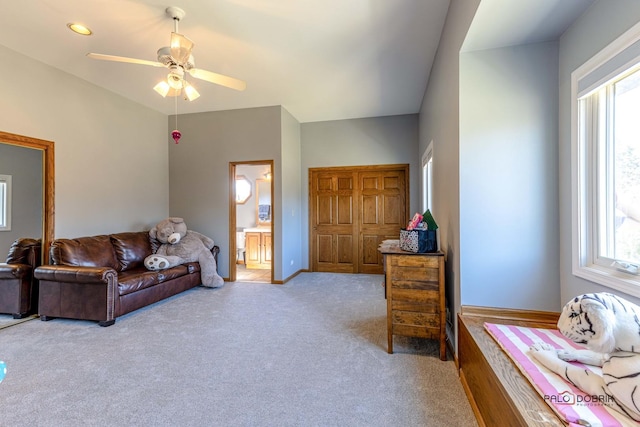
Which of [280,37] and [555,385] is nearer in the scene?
[555,385]

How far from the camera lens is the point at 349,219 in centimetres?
536

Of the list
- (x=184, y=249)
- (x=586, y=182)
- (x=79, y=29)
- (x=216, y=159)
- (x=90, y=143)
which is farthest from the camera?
(x=216, y=159)

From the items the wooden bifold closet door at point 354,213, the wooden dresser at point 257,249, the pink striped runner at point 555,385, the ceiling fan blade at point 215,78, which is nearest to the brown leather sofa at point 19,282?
the ceiling fan blade at point 215,78

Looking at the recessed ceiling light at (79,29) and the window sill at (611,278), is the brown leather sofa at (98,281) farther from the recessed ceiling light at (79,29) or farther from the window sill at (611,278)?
the window sill at (611,278)

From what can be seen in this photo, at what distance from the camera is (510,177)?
6.10 ft

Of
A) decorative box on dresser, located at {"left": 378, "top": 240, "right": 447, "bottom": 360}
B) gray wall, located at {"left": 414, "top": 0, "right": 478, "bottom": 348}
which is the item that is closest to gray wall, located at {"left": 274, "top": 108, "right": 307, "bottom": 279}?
gray wall, located at {"left": 414, "top": 0, "right": 478, "bottom": 348}

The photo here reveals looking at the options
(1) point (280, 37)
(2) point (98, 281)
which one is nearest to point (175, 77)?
(1) point (280, 37)

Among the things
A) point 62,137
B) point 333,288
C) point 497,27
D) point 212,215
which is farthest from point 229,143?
point 497,27

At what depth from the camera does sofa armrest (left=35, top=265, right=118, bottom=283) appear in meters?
2.84

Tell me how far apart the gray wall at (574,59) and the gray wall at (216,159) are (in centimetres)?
348

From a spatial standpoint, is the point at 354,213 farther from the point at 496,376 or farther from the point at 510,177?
the point at 496,376

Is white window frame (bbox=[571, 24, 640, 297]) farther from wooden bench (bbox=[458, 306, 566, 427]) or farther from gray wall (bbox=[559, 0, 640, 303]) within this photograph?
wooden bench (bbox=[458, 306, 566, 427])

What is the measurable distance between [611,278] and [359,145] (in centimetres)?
420

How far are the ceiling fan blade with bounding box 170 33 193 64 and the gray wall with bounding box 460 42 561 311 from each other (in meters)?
2.09
